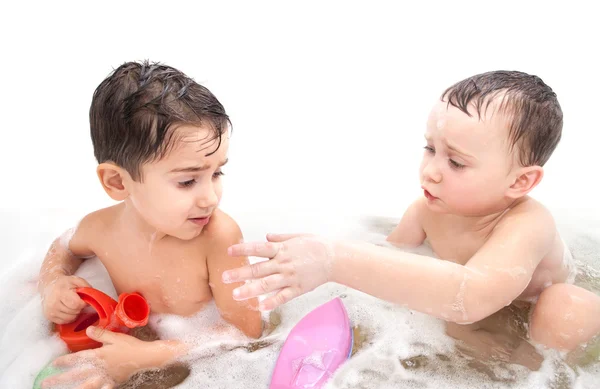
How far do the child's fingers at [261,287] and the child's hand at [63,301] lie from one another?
1.47 feet

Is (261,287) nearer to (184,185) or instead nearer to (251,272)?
(251,272)

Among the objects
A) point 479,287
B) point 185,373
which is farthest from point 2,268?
point 479,287

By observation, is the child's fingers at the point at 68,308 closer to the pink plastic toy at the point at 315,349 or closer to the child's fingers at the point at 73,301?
the child's fingers at the point at 73,301

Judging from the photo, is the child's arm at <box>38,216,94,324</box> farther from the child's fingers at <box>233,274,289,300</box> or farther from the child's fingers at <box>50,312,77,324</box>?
the child's fingers at <box>233,274,289,300</box>

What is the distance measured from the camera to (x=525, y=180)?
1.31m

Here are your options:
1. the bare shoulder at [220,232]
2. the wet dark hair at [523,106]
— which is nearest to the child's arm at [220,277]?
the bare shoulder at [220,232]

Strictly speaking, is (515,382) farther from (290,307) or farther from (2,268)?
(2,268)

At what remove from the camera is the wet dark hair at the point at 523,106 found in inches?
48.9

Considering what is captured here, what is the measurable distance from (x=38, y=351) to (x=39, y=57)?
1726mm

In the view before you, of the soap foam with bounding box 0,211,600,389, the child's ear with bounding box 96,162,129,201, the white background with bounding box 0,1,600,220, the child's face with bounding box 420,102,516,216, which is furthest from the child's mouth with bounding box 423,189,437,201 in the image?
the white background with bounding box 0,1,600,220

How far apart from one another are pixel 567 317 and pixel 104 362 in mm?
996

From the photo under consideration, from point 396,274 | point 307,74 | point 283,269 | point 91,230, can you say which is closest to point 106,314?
point 91,230

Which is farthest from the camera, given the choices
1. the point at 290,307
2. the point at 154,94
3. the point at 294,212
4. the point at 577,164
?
the point at 577,164

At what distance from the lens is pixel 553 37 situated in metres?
2.89
